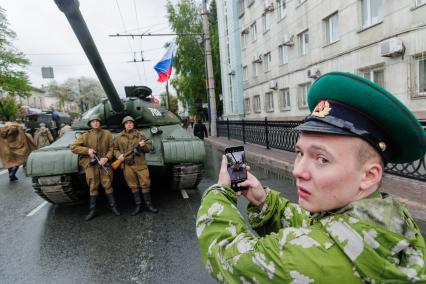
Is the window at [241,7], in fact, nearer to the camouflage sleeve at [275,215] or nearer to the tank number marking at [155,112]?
the tank number marking at [155,112]

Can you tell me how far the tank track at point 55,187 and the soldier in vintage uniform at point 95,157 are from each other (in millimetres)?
318

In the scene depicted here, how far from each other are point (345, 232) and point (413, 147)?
1.22 ft

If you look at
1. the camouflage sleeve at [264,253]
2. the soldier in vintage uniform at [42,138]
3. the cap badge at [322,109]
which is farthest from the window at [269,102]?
the camouflage sleeve at [264,253]

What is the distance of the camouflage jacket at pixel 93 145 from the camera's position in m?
5.04

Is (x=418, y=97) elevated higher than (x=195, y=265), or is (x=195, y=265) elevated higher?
(x=418, y=97)

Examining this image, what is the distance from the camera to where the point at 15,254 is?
404 centimetres

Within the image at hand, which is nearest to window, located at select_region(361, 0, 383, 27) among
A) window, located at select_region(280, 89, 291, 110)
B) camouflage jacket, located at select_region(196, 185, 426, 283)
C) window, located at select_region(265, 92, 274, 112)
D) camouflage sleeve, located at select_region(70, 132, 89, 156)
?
window, located at select_region(280, 89, 291, 110)

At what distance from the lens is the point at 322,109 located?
40.7 inches

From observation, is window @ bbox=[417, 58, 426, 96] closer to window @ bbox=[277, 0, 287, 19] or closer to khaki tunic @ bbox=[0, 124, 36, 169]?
window @ bbox=[277, 0, 287, 19]

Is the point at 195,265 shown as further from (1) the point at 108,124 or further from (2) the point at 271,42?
(2) the point at 271,42

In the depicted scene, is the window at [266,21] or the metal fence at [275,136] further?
the window at [266,21]

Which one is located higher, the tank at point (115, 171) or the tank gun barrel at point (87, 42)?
the tank gun barrel at point (87, 42)

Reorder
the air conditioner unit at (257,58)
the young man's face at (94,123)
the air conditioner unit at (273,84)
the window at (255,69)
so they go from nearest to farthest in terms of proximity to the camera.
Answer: the young man's face at (94,123) < the air conditioner unit at (273,84) < the air conditioner unit at (257,58) < the window at (255,69)

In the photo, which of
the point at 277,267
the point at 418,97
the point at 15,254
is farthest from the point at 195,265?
the point at 418,97
